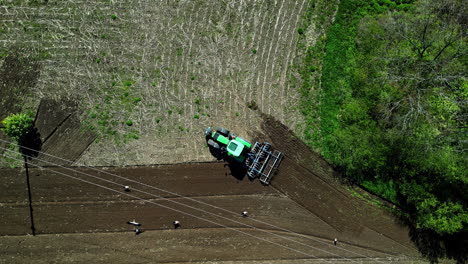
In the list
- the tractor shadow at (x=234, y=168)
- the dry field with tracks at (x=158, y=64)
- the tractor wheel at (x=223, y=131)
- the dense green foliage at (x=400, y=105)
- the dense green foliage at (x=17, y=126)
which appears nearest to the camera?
the dense green foliage at (x=400, y=105)

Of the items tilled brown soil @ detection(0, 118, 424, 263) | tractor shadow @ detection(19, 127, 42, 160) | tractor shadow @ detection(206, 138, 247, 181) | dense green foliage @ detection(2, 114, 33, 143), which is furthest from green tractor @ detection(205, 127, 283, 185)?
dense green foliage @ detection(2, 114, 33, 143)

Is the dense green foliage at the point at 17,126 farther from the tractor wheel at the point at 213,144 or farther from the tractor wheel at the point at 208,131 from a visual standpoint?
the tractor wheel at the point at 213,144

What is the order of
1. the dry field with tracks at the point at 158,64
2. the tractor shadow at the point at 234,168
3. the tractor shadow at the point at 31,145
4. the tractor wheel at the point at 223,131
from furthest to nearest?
the dry field with tracks at the point at 158,64 < the tractor shadow at the point at 31,145 < the tractor shadow at the point at 234,168 < the tractor wheel at the point at 223,131

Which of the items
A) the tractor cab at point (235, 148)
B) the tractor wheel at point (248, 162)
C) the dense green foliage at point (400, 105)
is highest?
the dense green foliage at point (400, 105)

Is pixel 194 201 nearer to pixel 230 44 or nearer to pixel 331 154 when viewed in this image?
pixel 331 154

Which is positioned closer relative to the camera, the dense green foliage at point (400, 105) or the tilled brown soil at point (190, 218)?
the dense green foliage at point (400, 105)

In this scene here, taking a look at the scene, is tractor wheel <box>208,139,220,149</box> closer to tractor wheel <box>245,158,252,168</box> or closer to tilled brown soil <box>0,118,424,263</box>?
tilled brown soil <box>0,118,424,263</box>

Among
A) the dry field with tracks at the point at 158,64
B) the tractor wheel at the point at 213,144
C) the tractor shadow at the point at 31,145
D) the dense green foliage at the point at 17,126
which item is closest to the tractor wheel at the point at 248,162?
the dry field with tracks at the point at 158,64
